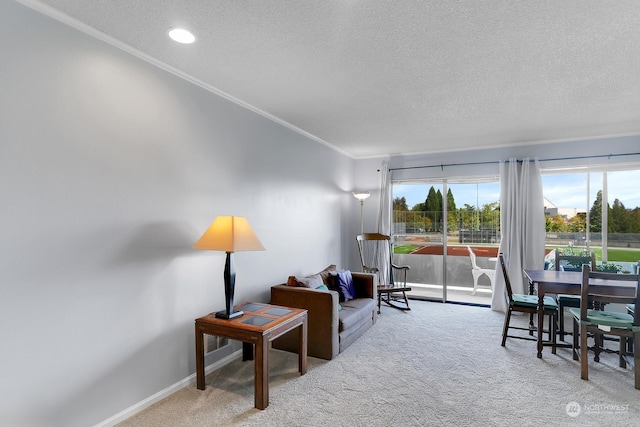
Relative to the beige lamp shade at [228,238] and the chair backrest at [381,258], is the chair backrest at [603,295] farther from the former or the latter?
the chair backrest at [381,258]

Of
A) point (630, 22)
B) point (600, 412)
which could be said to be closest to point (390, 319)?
point (600, 412)

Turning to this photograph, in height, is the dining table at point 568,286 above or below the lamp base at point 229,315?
above

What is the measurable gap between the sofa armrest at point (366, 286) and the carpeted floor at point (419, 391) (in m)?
0.76

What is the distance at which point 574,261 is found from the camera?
4035mm

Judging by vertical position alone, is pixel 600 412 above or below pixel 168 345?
below

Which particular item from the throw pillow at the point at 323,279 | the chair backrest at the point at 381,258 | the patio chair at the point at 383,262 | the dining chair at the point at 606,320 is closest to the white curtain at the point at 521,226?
the patio chair at the point at 383,262

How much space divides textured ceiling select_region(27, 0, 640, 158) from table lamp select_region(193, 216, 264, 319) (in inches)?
50.1

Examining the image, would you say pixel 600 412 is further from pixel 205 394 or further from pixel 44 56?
pixel 44 56

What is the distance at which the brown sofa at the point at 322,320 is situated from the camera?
3207 millimetres

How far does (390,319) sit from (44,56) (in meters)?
4.44

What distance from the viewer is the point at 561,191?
4898 millimetres

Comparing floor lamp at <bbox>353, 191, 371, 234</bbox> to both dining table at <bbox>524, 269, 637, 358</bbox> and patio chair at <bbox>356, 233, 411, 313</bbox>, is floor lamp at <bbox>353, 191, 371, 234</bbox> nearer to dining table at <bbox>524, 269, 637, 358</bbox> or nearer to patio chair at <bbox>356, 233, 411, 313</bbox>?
patio chair at <bbox>356, 233, 411, 313</bbox>

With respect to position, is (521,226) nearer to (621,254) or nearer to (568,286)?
(621,254)

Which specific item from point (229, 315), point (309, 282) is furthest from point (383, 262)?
point (229, 315)
